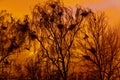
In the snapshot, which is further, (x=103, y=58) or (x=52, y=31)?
(x=103, y=58)

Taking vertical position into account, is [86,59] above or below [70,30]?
below

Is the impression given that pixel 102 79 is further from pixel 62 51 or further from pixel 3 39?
pixel 3 39

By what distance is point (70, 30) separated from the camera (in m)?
37.3

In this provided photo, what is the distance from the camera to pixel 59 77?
3856cm

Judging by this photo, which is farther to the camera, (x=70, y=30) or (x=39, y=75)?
(x=39, y=75)

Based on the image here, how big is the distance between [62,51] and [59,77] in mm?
3134

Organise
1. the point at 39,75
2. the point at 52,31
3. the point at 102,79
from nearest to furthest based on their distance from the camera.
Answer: the point at 52,31, the point at 102,79, the point at 39,75

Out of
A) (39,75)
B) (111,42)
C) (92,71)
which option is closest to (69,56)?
(92,71)

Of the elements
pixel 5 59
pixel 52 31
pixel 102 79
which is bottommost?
pixel 102 79

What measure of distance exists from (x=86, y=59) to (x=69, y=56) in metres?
4.30

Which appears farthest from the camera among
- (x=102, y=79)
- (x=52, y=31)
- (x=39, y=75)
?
Result: (x=39, y=75)

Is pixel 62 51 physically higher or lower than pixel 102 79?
higher

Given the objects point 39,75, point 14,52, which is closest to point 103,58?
point 14,52

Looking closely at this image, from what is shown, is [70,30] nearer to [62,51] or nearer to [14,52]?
[62,51]
